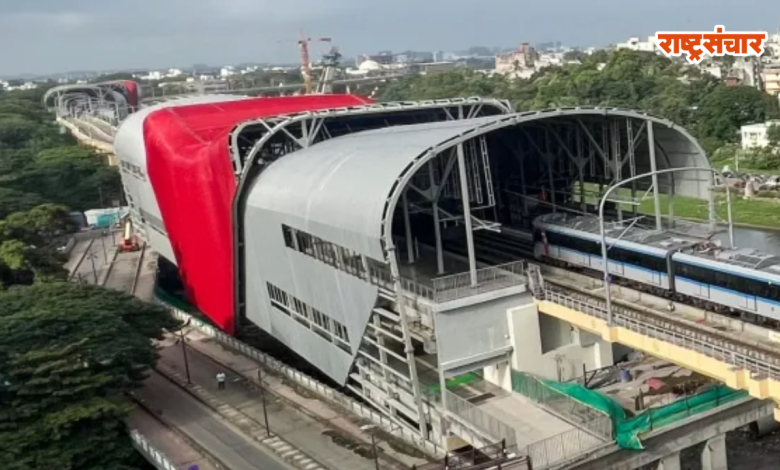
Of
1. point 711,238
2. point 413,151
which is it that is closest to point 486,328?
point 413,151

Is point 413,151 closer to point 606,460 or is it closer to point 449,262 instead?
point 449,262

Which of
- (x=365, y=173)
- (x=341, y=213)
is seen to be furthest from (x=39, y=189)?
(x=365, y=173)

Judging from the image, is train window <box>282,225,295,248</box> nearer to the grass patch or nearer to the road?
the road

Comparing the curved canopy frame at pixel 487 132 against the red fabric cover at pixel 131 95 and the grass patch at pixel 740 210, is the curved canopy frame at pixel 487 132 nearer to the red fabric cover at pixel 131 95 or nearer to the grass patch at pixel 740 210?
the grass patch at pixel 740 210

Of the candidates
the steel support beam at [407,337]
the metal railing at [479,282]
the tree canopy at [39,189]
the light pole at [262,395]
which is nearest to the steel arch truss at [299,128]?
the light pole at [262,395]

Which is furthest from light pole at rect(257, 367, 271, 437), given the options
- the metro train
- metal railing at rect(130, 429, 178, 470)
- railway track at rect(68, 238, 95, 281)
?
railway track at rect(68, 238, 95, 281)
